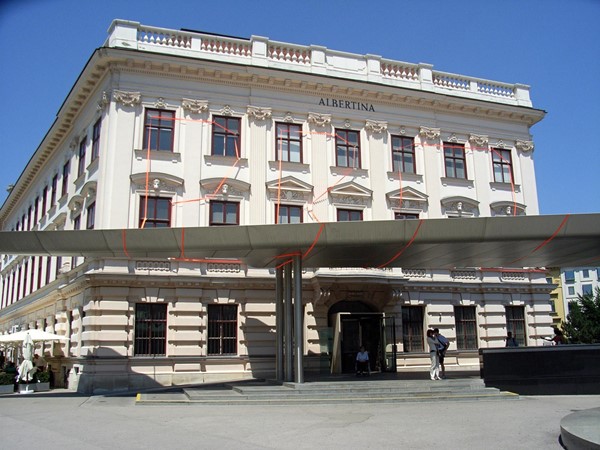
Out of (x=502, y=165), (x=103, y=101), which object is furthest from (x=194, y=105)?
(x=502, y=165)

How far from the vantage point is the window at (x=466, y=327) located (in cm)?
2914

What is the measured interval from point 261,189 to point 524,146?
15.2 m

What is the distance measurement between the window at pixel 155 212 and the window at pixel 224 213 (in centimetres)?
188

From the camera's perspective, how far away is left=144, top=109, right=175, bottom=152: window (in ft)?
84.9

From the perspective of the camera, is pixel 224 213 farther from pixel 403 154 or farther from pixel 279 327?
pixel 403 154

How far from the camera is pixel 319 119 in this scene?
28344 mm

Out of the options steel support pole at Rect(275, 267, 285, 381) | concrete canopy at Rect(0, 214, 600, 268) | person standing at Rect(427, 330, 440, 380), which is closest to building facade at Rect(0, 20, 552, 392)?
steel support pole at Rect(275, 267, 285, 381)

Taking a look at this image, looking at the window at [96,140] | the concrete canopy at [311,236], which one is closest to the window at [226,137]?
the window at [96,140]

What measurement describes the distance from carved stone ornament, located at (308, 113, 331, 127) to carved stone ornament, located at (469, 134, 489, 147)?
808 centimetres

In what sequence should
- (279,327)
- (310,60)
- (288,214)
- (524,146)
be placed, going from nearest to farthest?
(279,327), (288,214), (310,60), (524,146)

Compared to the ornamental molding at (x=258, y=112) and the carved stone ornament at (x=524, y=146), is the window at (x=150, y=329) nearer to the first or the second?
the ornamental molding at (x=258, y=112)

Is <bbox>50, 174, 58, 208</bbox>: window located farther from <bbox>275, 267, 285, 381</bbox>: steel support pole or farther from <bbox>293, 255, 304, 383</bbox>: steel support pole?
<bbox>293, 255, 304, 383</bbox>: steel support pole

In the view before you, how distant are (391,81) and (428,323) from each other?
12103 millimetres

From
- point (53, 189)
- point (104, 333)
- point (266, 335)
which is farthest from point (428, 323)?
point (53, 189)
